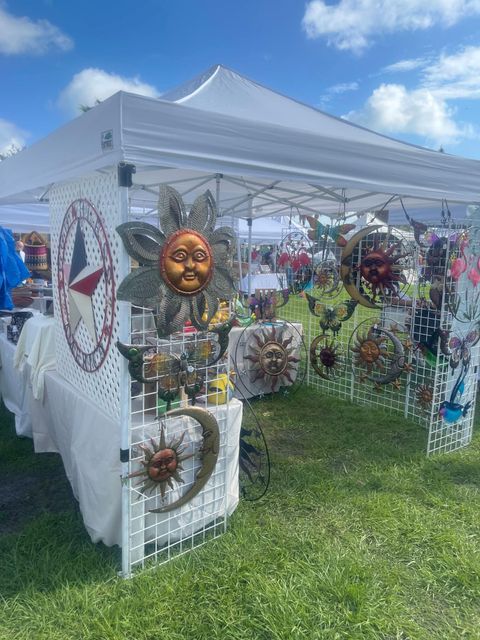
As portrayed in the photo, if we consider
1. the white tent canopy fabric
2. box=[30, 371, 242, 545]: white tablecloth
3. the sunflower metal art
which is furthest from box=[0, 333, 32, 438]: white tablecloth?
the sunflower metal art

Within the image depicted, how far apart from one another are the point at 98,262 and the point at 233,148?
779mm

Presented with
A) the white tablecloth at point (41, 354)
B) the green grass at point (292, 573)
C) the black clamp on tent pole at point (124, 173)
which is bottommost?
the green grass at point (292, 573)

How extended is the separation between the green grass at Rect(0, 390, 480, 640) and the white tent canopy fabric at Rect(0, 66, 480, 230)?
1.74m

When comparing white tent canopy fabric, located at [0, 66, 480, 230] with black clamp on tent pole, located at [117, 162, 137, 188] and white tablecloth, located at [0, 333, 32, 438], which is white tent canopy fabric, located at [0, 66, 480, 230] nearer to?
black clamp on tent pole, located at [117, 162, 137, 188]

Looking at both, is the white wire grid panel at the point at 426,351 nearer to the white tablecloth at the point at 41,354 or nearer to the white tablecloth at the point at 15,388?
the white tablecloth at the point at 41,354

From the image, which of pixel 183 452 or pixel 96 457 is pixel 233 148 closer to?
pixel 183 452

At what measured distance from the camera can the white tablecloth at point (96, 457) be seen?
2035 millimetres

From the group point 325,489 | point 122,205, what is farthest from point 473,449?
point 122,205

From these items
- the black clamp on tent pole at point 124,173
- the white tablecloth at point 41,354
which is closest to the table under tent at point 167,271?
the black clamp on tent pole at point 124,173

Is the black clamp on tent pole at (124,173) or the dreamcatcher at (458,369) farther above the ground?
the black clamp on tent pole at (124,173)

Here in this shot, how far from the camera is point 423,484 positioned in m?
2.88

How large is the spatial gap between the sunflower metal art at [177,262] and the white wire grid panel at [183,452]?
175 millimetres

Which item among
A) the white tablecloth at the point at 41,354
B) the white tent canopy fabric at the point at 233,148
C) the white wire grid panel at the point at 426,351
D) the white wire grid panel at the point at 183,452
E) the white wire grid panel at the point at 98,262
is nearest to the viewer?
the white tent canopy fabric at the point at 233,148

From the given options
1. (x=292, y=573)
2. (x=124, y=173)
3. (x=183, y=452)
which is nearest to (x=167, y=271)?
(x=124, y=173)
